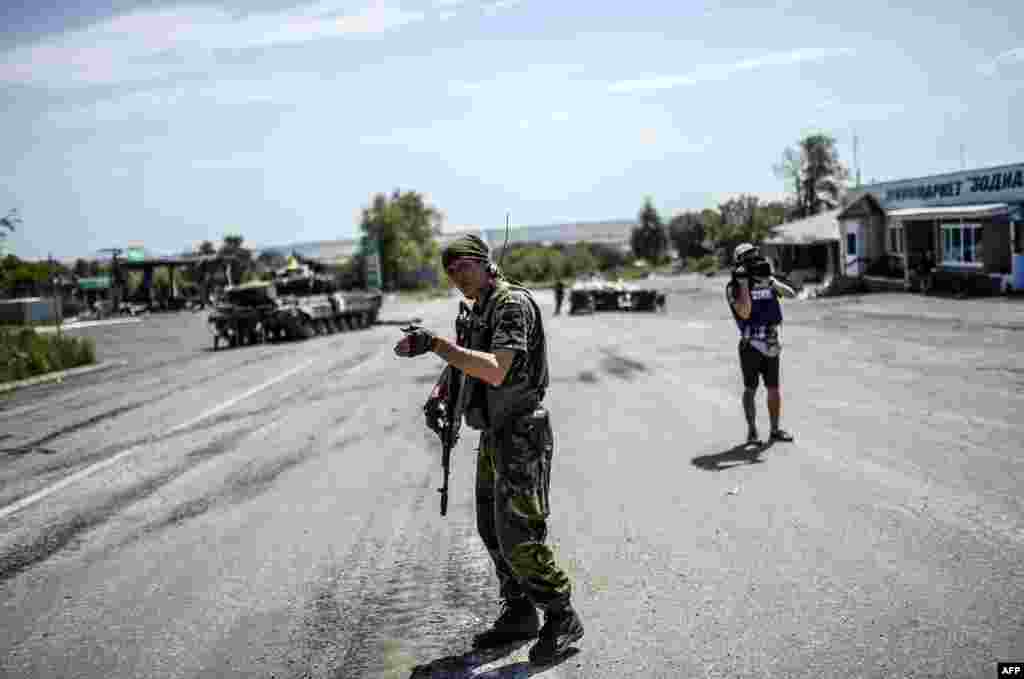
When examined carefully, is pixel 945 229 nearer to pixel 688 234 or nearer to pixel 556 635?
pixel 556 635

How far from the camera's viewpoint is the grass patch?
72.3 ft

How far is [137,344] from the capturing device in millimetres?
35375

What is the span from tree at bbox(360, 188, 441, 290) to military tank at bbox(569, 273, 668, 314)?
63654mm

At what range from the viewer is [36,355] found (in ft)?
76.2

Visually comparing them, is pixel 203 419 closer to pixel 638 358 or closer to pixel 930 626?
pixel 638 358

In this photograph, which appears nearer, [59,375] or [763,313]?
[763,313]

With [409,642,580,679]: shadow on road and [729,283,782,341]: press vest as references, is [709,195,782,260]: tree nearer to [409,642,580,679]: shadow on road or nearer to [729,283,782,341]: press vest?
[729,283,782,341]: press vest

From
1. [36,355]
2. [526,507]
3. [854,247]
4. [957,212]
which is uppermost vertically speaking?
[957,212]

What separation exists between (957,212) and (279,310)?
23.9 metres

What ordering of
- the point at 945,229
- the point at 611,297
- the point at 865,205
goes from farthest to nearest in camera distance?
the point at 865,205 < the point at 611,297 < the point at 945,229

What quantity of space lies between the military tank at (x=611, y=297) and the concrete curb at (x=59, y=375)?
19.1m

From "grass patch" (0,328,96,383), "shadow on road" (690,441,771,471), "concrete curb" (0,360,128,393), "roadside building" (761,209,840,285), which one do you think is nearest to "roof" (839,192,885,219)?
"roadside building" (761,209,840,285)

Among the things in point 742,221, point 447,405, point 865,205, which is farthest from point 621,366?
point 742,221

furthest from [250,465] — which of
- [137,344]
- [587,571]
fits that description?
[137,344]
